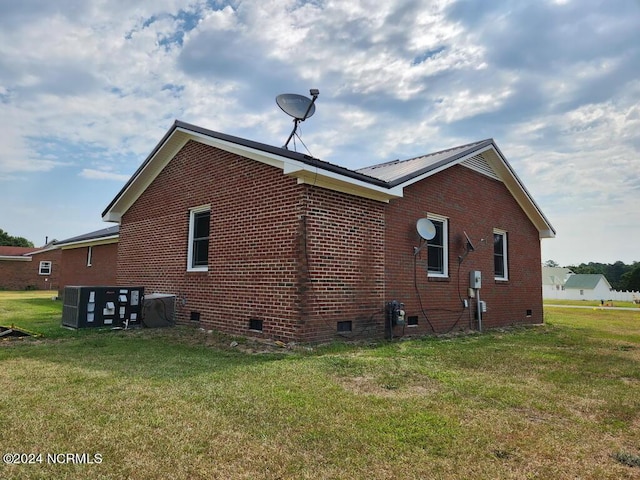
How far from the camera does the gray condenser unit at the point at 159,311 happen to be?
9.50 m

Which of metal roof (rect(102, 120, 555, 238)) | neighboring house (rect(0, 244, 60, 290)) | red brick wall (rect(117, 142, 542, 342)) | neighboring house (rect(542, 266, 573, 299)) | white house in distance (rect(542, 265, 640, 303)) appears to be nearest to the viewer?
metal roof (rect(102, 120, 555, 238))

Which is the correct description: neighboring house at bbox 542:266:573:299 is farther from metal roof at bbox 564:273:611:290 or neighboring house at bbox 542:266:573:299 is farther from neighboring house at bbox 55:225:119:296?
neighboring house at bbox 55:225:119:296

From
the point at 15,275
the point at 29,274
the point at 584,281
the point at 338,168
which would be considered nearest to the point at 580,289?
the point at 584,281

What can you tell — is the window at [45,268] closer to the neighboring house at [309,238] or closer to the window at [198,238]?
the neighboring house at [309,238]

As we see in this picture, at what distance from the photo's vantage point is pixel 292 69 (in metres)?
9.95

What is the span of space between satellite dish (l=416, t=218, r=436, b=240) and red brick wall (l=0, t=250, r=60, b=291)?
36.3m

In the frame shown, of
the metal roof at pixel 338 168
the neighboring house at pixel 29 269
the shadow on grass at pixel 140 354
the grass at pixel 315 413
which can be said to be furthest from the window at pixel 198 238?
the neighboring house at pixel 29 269

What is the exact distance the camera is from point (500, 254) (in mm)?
13133

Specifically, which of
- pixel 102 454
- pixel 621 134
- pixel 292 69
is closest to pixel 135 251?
pixel 292 69

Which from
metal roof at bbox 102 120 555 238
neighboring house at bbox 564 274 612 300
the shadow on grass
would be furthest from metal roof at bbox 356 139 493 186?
Answer: neighboring house at bbox 564 274 612 300

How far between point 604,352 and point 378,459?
6.77 metres

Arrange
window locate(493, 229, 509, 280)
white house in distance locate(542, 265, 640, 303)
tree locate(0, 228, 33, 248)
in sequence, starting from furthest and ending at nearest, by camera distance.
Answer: tree locate(0, 228, 33, 248) → white house in distance locate(542, 265, 640, 303) → window locate(493, 229, 509, 280)

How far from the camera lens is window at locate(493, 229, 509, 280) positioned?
12928 mm

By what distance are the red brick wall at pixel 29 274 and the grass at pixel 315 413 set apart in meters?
34.7
